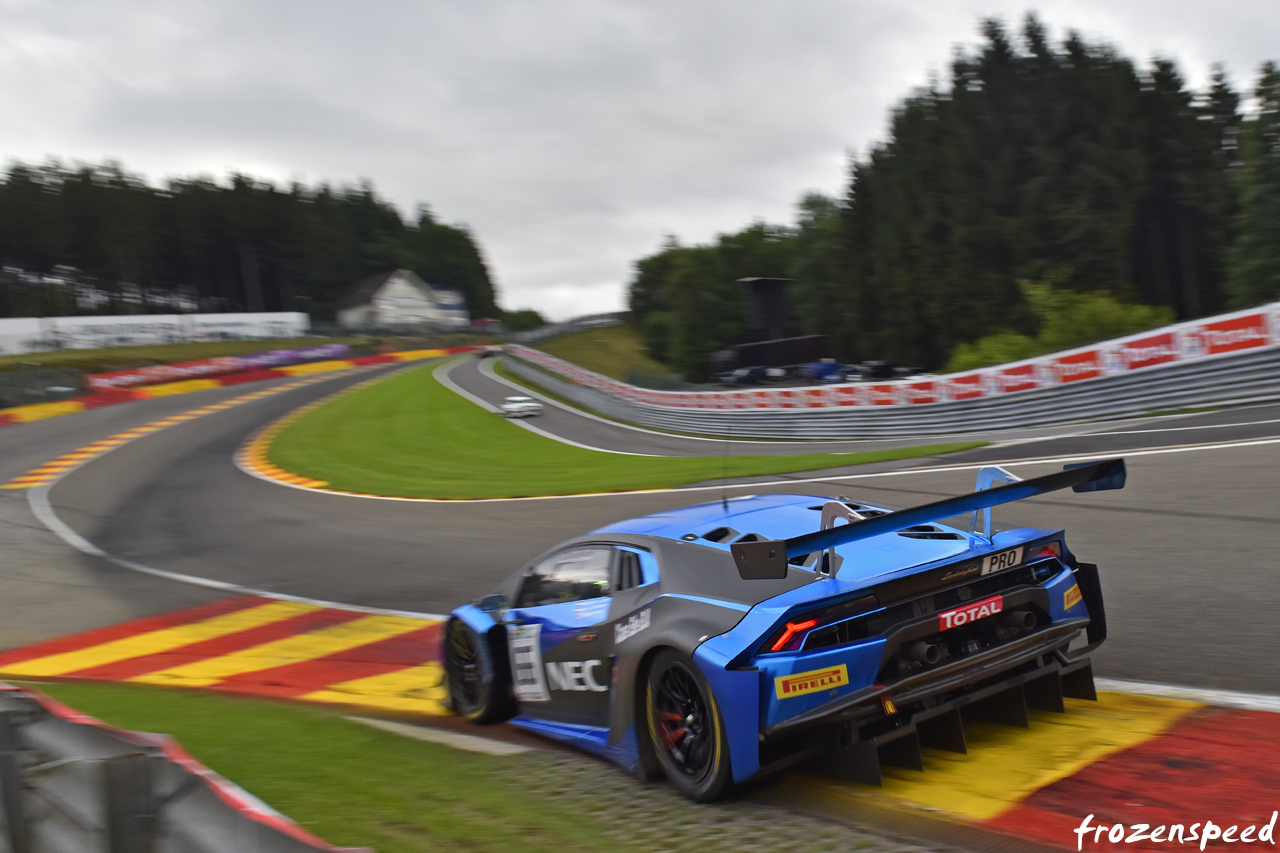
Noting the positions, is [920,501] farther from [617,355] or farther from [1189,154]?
[617,355]

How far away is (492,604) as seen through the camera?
5.68 m

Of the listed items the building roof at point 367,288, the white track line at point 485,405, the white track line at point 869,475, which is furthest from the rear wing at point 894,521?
the building roof at point 367,288

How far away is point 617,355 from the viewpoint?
244ft

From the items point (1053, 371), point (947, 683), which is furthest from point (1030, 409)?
point (947, 683)

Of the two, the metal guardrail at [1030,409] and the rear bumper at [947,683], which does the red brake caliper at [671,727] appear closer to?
the rear bumper at [947,683]

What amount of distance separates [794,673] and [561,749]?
1881 mm

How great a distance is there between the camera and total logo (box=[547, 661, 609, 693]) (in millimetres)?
4684

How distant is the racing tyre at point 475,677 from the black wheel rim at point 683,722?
1510mm

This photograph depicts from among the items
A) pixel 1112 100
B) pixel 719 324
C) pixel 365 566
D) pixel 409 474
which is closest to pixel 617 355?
pixel 719 324

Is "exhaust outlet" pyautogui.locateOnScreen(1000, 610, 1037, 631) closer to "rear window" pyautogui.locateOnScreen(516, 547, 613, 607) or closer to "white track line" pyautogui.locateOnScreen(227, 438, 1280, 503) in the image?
"rear window" pyautogui.locateOnScreen(516, 547, 613, 607)

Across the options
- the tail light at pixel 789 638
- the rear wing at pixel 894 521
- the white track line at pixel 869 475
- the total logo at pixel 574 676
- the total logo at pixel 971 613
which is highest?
the rear wing at pixel 894 521

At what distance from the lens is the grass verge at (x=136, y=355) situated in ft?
152

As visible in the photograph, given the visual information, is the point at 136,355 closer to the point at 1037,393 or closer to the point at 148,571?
the point at 148,571

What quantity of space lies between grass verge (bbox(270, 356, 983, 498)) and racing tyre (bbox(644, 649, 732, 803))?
10965 millimetres
